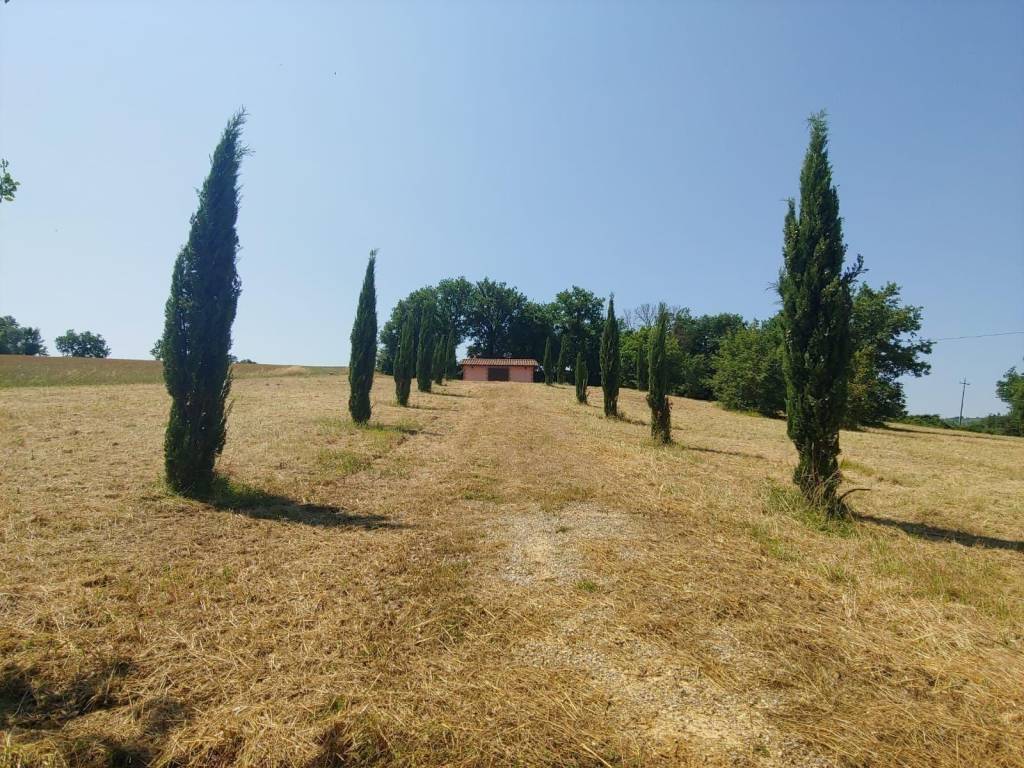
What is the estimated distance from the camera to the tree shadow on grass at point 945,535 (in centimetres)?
538

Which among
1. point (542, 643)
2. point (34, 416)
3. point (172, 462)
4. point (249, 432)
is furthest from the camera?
point (34, 416)

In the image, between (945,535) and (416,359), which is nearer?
(945,535)

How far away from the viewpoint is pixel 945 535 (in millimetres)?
5809

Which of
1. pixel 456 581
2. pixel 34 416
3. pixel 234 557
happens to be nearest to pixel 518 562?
pixel 456 581

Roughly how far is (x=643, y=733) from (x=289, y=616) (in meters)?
2.36

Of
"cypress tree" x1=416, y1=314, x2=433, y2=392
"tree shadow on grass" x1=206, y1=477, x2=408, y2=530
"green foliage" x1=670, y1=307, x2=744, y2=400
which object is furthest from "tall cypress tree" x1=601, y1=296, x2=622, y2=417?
"green foliage" x1=670, y1=307, x2=744, y2=400

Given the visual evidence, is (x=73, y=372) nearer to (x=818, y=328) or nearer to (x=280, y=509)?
(x=280, y=509)

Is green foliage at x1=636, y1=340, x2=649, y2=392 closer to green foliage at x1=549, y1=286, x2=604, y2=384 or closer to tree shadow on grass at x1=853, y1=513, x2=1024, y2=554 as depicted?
green foliage at x1=549, y1=286, x2=604, y2=384

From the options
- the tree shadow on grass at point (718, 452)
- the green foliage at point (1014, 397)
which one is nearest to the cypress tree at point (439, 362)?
the tree shadow on grass at point (718, 452)

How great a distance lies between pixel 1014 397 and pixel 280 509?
73.5 meters

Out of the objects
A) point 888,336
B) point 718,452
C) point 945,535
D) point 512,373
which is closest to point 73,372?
point 512,373

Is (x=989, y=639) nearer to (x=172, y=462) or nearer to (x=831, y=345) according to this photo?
(x=831, y=345)

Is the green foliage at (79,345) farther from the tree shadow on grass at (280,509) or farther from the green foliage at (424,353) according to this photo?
the tree shadow on grass at (280,509)

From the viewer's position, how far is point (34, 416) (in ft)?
40.1
